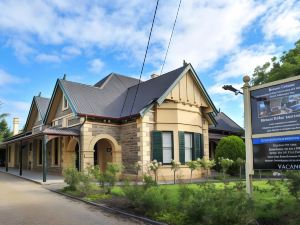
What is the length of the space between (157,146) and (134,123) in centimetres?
196

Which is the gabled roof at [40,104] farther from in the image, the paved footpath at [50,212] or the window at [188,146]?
the paved footpath at [50,212]

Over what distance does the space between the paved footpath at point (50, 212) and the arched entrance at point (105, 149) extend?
A: 23.1 ft

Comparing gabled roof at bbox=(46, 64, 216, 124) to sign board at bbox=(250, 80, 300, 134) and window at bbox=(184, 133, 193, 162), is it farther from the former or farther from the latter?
sign board at bbox=(250, 80, 300, 134)

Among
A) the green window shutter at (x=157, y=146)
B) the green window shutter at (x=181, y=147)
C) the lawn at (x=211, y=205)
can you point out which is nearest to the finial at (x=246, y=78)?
the lawn at (x=211, y=205)

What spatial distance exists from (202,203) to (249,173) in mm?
1674

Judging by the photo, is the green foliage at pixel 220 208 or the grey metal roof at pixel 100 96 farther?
the grey metal roof at pixel 100 96

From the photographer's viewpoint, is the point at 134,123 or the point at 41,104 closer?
the point at 134,123

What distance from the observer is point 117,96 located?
24859 millimetres

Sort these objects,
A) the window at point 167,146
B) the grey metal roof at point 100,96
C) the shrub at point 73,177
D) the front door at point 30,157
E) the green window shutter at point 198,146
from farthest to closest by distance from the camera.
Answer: the front door at point 30,157, the green window shutter at point 198,146, the grey metal roof at point 100,96, the window at point 167,146, the shrub at point 73,177

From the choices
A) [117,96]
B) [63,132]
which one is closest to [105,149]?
[63,132]

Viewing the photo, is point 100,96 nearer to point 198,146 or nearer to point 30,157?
point 198,146

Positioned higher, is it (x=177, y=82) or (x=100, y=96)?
(x=177, y=82)

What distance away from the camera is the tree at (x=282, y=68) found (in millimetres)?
23750

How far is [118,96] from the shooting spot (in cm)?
2491
